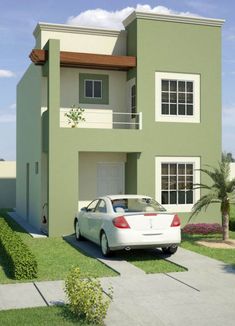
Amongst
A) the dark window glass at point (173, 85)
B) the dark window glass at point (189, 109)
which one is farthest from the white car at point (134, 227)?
the dark window glass at point (173, 85)

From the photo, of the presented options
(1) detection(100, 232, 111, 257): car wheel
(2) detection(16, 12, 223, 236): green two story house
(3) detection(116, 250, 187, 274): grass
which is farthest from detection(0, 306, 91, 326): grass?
(2) detection(16, 12, 223, 236): green two story house

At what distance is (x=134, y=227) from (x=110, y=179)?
24.2 ft

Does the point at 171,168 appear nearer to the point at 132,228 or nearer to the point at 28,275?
the point at 132,228

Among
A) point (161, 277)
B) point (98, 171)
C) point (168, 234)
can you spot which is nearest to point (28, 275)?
point (161, 277)

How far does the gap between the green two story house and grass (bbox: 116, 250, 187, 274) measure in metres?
4.62

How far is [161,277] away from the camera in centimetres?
991

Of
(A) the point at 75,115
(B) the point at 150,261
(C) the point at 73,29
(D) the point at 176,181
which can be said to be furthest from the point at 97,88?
(B) the point at 150,261

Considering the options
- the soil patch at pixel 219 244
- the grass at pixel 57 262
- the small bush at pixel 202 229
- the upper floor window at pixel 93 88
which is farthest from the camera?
the upper floor window at pixel 93 88

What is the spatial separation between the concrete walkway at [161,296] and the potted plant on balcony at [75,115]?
761 cm

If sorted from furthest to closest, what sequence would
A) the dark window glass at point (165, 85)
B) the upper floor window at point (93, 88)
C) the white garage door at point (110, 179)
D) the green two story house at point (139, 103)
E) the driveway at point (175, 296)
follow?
the white garage door at point (110, 179) → the upper floor window at point (93, 88) → the dark window glass at point (165, 85) → the green two story house at point (139, 103) → the driveway at point (175, 296)

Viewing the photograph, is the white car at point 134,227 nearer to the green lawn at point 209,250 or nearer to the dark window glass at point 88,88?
the green lawn at point 209,250

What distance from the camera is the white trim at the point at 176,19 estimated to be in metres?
17.5

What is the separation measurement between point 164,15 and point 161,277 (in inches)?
433

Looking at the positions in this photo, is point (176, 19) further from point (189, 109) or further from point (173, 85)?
point (189, 109)
